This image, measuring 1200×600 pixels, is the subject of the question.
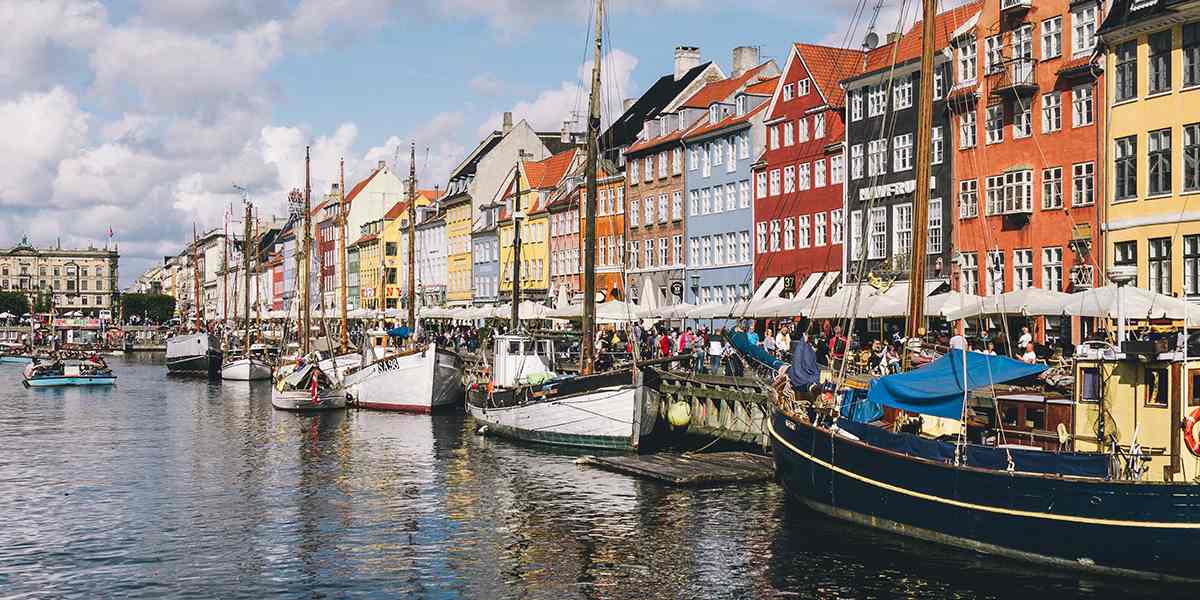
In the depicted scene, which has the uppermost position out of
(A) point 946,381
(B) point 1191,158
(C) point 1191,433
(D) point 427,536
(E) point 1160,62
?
(E) point 1160,62

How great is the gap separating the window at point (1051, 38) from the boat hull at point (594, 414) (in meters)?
22.2

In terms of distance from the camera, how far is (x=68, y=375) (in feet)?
295

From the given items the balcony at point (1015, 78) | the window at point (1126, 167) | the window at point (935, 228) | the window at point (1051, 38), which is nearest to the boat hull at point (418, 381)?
the window at point (935, 228)

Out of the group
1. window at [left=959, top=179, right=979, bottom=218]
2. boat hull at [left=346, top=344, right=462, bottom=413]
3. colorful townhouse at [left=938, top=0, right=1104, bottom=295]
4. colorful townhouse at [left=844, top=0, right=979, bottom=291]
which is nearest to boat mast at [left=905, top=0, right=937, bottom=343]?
colorful townhouse at [left=938, top=0, right=1104, bottom=295]

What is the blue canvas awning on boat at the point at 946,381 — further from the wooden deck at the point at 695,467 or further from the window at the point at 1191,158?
the window at the point at 1191,158

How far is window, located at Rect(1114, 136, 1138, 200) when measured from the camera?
159 feet

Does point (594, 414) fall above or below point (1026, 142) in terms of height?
below

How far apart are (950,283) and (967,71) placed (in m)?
8.61

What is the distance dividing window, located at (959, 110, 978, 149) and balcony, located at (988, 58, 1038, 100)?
199 cm

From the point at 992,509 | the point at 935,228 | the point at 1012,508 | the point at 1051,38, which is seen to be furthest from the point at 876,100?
the point at 1012,508

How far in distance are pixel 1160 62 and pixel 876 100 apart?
18.7 m

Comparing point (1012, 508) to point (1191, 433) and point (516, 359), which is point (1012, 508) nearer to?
point (1191, 433)

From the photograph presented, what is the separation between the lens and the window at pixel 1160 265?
46.2m

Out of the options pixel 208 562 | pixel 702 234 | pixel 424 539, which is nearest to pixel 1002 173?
pixel 702 234
